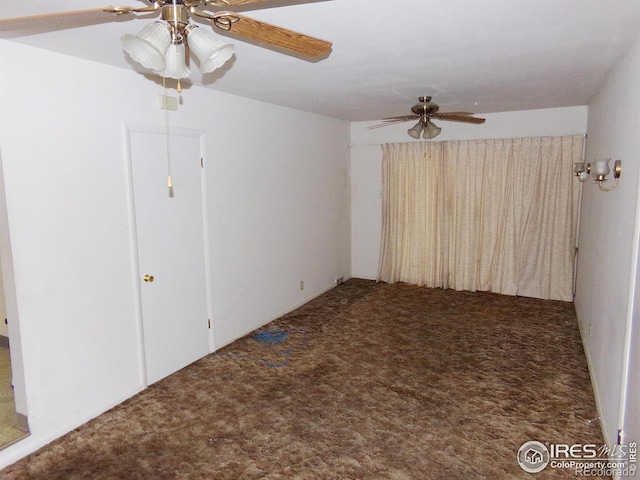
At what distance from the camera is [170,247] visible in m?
3.73

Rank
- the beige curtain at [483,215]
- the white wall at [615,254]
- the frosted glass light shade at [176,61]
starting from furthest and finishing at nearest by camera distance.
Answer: the beige curtain at [483,215], the white wall at [615,254], the frosted glass light shade at [176,61]

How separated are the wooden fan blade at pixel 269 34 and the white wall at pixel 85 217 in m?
1.67

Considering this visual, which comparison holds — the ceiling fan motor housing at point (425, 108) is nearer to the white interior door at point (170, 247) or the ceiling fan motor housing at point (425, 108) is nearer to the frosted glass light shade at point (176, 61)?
the white interior door at point (170, 247)

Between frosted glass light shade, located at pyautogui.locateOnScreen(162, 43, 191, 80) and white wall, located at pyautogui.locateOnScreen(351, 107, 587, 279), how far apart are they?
4.93 meters

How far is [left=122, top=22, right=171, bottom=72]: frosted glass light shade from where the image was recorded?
5.14ft

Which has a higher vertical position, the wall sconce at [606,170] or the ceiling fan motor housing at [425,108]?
the ceiling fan motor housing at [425,108]

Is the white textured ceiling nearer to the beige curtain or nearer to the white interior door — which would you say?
Result: the white interior door

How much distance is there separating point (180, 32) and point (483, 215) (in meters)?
5.20

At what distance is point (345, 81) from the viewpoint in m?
3.66

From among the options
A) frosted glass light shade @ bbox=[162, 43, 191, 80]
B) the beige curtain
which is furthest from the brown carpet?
frosted glass light shade @ bbox=[162, 43, 191, 80]

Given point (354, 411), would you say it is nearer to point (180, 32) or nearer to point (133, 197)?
point (133, 197)

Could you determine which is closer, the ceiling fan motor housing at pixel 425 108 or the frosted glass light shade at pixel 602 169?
the frosted glass light shade at pixel 602 169

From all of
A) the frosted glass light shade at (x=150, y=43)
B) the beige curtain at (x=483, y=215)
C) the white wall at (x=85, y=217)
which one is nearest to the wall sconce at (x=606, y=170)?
the beige curtain at (x=483, y=215)

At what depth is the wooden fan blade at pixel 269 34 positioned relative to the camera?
161 cm
